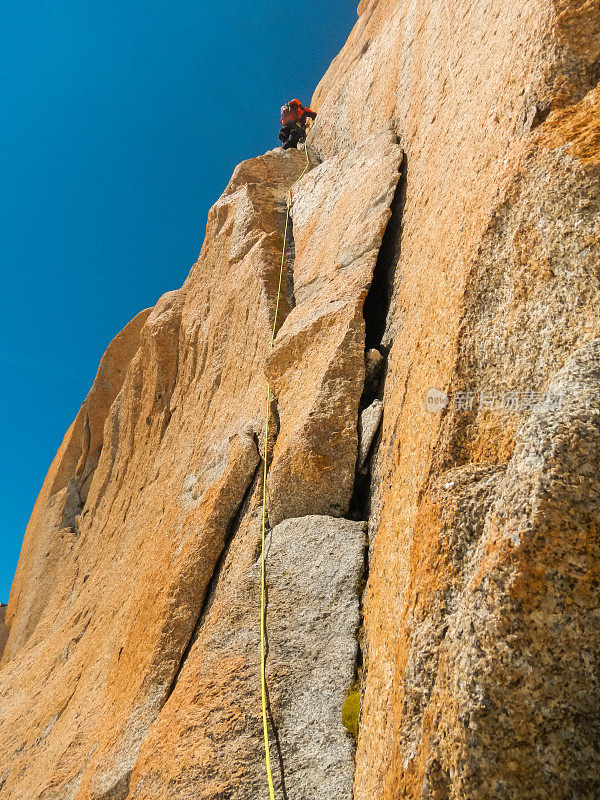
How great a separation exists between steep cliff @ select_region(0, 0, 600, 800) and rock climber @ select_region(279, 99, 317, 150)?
17.3 feet

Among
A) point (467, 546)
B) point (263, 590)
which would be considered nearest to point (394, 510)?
point (467, 546)

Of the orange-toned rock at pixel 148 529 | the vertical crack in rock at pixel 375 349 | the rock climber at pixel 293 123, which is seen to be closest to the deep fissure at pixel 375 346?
the vertical crack in rock at pixel 375 349

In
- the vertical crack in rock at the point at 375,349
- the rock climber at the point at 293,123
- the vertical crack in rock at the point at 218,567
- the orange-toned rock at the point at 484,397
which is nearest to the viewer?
the orange-toned rock at the point at 484,397

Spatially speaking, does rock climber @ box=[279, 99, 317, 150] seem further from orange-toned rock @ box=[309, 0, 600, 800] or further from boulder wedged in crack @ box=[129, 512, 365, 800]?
boulder wedged in crack @ box=[129, 512, 365, 800]

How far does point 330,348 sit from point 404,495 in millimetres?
2225

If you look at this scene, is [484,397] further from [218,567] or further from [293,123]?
[293,123]

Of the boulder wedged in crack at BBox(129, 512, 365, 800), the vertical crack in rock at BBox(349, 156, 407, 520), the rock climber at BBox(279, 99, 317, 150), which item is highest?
the rock climber at BBox(279, 99, 317, 150)

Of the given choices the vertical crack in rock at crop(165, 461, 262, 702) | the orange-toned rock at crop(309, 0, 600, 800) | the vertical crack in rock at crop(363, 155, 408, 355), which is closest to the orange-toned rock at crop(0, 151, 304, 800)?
the vertical crack in rock at crop(165, 461, 262, 702)

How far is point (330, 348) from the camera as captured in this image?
5844 millimetres

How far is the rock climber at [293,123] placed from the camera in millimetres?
14547

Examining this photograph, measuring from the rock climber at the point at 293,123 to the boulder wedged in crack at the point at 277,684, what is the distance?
11.8 m

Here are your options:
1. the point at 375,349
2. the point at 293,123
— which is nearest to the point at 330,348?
the point at 375,349

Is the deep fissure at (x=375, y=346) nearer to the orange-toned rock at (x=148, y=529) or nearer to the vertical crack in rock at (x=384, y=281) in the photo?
the vertical crack in rock at (x=384, y=281)

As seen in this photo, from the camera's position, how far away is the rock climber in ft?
47.7
